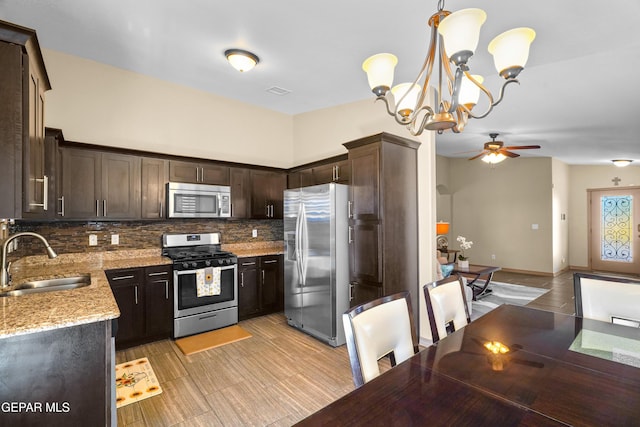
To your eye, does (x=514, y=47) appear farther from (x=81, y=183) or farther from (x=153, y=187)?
(x=81, y=183)

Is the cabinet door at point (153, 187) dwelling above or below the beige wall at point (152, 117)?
below

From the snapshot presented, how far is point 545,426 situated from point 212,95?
15.5ft

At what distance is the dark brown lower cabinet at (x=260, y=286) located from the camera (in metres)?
4.11

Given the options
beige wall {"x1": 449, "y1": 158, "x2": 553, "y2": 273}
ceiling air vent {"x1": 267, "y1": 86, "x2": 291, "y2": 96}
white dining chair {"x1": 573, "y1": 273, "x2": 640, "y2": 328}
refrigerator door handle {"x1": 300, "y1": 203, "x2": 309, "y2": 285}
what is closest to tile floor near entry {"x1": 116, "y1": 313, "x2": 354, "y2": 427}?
refrigerator door handle {"x1": 300, "y1": 203, "x2": 309, "y2": 285}

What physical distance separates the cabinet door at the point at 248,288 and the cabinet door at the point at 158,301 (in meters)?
0.85

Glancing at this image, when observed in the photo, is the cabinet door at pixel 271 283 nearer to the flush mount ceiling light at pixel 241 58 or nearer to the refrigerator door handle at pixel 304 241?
the refrigerator door handle at pixel 304 241

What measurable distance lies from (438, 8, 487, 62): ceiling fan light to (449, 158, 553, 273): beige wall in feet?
23.5

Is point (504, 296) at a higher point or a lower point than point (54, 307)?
lower

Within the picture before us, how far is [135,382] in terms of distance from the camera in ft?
8.64

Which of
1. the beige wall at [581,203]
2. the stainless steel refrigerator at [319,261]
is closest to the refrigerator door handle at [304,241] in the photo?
the stainless steel refrigerator at [319,261]

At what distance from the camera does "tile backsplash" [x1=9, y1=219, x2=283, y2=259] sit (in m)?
3.21

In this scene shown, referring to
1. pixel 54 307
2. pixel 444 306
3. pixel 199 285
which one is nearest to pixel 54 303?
pixel 54 307

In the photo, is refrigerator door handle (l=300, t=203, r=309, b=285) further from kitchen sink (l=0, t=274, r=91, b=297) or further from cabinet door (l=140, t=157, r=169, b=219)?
kitchen sink (l=0, t=274, r=91, b=297)

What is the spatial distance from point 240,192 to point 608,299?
3.92 meters
